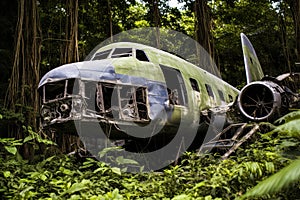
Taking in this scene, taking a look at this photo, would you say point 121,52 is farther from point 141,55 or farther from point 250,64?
point 250,64

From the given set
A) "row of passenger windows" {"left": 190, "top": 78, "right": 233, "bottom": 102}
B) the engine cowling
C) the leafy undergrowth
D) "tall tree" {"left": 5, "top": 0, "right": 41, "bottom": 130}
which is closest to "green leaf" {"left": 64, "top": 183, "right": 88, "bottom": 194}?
the leafy undergrowth

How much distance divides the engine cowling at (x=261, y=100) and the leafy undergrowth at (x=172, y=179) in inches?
58.7

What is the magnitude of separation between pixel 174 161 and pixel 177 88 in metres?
1.51

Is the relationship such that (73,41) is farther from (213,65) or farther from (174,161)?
(213,65)

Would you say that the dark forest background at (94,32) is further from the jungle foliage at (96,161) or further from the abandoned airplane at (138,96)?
the abandoned airplane at (138,96)

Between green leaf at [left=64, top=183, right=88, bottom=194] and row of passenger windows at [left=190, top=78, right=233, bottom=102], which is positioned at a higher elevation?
row of passenger windows at [left=190, top=78, right=233, bottom=102]

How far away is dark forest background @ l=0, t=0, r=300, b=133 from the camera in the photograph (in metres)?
7.49

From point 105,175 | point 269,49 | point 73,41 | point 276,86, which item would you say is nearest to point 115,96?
point 105,175

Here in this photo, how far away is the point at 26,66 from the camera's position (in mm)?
7574

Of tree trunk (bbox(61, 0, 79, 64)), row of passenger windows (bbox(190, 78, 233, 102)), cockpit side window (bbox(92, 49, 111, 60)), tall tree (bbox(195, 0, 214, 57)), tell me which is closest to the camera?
cockpit side window (bbox(92, 49, 111, 60))

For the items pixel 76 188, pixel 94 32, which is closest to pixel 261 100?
pixel 76 188

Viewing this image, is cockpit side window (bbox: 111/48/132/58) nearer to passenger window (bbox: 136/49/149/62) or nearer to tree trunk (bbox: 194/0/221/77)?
passenger window (bbox: 136/49/149/62)

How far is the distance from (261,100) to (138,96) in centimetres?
264

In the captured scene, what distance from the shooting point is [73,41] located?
27.1ft
